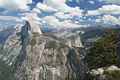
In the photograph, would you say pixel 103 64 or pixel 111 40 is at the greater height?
pixel 111 40

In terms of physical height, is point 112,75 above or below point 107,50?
below

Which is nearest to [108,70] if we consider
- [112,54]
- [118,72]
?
[118,72]

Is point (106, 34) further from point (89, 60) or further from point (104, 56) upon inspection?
point (89, 60)

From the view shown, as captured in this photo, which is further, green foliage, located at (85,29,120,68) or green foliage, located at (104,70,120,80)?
green foliage, located at (85,29,120,68)

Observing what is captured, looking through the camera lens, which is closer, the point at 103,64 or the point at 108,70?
the point at 108,70

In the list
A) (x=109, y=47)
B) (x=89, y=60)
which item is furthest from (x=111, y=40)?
(x=89, y=60)

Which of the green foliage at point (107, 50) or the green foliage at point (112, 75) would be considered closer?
the green foliage at point (112, 75)

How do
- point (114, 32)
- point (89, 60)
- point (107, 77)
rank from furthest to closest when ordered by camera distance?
point (89, 60) → point (114, 32) → point (107, 77)

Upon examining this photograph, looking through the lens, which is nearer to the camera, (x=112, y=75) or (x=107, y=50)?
(x=112, y=75)

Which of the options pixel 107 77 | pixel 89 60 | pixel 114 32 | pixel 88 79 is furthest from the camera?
pixel 89 60

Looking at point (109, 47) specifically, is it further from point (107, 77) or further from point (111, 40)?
point (107, 77)
